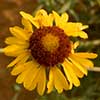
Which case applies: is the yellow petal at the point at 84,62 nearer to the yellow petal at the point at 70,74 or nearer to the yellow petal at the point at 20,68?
the yellow petal at the point at 70,74

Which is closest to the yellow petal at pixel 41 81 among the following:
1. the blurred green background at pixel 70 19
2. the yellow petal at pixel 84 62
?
the yellow petal at pixel 84 62

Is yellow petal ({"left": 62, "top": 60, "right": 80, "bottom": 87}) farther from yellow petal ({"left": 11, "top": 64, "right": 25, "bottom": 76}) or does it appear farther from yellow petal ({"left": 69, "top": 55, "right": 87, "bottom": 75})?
yellow petal ({"left": 11, "top": 64, "right": 25, "bottom": 76})

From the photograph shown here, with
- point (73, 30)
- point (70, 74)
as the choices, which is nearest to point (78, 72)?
point (70, 74)

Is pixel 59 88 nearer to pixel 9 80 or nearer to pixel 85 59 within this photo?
pixel 85 59

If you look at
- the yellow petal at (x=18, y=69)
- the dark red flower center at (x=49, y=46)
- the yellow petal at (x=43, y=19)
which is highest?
the yellow petal at (x=43, y=19)

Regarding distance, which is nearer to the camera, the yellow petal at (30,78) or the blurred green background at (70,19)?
the yellow petal at (30,78)

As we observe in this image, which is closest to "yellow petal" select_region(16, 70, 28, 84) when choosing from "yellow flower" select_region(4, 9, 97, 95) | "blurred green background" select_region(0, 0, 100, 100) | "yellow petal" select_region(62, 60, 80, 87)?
"yellow flower" select_region(4, 9, 97, 95)

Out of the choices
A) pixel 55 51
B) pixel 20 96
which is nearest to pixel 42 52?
pixel 55 51
